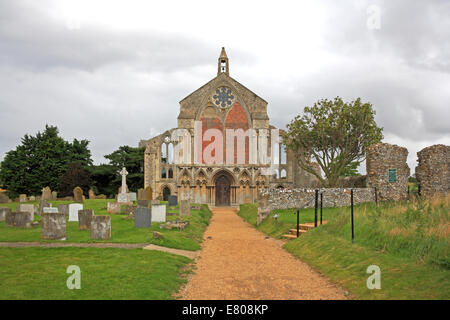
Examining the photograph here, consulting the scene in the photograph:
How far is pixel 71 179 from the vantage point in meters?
44.8

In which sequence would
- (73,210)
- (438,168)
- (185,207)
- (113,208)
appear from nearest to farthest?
(73,210)
(438,168)
(185,207)
(113,208)

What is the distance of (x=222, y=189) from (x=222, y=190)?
124 mm

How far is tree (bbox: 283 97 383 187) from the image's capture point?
27.6m

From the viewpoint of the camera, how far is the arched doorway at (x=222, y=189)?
4250 centimetres

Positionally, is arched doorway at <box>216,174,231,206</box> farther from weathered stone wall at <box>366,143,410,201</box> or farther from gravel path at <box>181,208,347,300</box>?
gravel path at <box>181,208,347,300</box>

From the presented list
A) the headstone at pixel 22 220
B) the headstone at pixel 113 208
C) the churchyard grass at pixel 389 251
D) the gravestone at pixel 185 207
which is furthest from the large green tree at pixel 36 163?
the churchyard grass at pixel 389 251

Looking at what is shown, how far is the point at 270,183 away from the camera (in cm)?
4200

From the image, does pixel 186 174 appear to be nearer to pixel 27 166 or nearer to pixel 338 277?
pixel 27 166

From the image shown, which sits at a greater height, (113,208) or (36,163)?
(36,163)

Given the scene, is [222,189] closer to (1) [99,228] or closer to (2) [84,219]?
(2) [84,219]

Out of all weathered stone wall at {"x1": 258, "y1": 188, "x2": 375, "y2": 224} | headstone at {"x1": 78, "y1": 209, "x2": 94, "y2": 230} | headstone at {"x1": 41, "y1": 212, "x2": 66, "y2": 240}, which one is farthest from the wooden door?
headstone at {"x1": 41, "y1": 212, "x2": 66, "y2": 240}

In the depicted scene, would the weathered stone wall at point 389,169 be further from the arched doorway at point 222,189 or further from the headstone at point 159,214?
the arched doorway at point 222,189

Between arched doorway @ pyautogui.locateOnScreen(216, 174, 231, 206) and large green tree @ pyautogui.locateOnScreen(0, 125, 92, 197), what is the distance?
2173 centimetres

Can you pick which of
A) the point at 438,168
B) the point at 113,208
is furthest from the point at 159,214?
the point at 438,168
